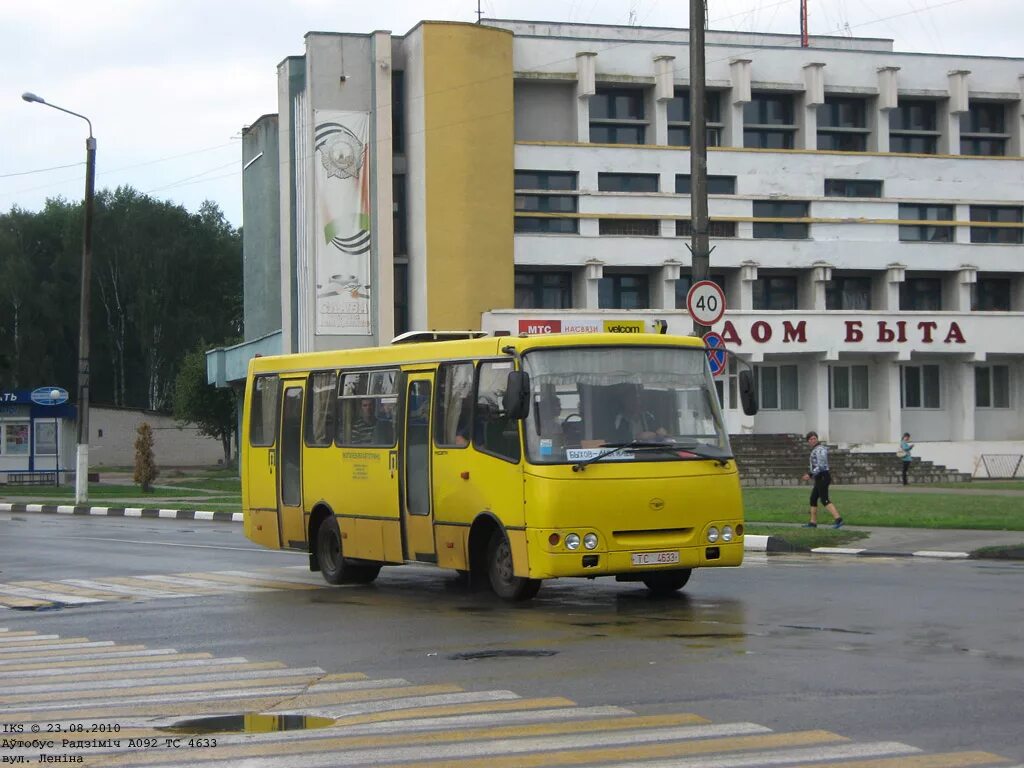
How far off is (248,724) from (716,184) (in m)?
48.3

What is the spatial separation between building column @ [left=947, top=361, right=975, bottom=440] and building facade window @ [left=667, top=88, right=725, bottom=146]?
490 inches

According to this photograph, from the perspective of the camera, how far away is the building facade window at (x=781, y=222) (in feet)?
181

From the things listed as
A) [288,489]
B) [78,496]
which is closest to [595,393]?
[288,489]

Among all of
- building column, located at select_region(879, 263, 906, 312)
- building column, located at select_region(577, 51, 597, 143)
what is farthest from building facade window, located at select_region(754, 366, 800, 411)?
building column, located at select_region(577, 51, 597, 143)

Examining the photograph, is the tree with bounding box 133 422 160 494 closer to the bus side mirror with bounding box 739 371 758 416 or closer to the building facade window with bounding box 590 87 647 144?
the building facade window with bounding box 590 87 647 144

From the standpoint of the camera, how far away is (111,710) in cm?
916

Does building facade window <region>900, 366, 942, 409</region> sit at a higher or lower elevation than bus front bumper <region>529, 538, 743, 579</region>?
higher

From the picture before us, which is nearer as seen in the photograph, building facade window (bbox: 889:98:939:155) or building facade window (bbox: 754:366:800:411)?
building facade window (bbox: 754:366:800:411)

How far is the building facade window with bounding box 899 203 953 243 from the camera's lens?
56594mm

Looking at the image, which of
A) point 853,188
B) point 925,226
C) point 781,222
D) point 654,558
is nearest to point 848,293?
point 925,226

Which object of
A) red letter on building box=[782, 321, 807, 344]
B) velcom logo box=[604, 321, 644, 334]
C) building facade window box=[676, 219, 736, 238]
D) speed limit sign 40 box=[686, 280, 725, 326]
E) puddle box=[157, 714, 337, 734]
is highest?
building facade window box=[676, 219, 736, 238]

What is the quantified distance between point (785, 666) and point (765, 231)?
46.5m

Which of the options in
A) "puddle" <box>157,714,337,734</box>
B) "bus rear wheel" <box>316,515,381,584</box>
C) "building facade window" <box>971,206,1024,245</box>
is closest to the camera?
"puddle" <box>157,714,337,734</box>

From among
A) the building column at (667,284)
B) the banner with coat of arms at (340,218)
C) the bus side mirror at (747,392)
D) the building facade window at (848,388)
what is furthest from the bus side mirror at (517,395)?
the building facade window at (848,388)
